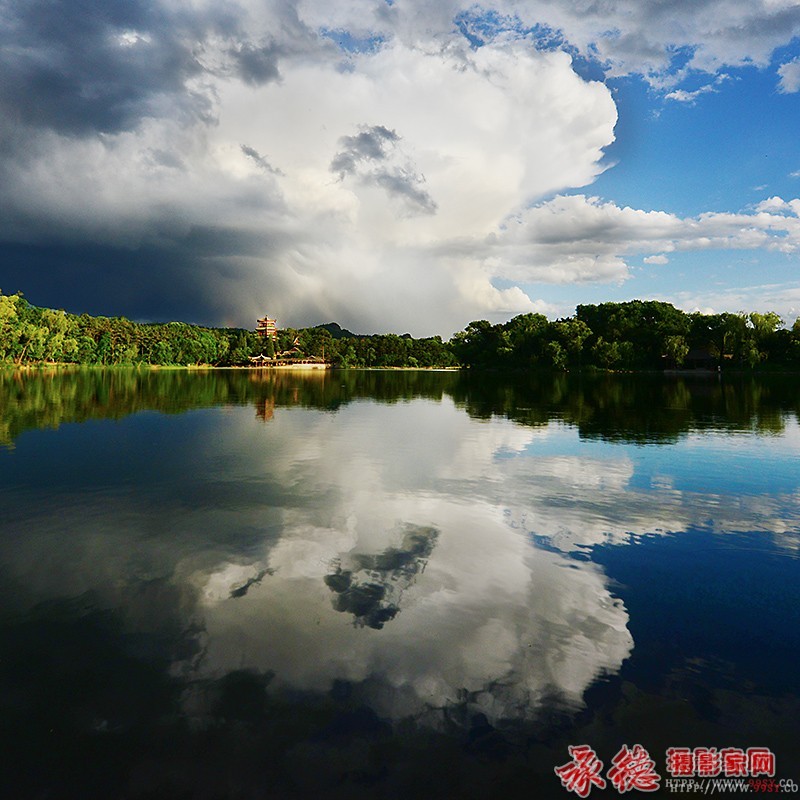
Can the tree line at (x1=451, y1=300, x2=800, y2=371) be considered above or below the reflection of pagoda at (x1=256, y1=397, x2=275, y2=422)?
above

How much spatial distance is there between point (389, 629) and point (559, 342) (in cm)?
16704

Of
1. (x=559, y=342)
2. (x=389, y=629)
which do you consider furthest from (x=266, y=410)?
(x=559, y=342)

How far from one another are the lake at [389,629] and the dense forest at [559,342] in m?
121

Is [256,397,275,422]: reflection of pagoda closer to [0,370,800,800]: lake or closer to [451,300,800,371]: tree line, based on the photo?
[0,370,800,800]: lake

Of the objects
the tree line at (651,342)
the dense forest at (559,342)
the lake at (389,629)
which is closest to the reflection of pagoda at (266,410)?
the lake at (389,629)

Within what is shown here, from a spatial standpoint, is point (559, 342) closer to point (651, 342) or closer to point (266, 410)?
point (651, 342)

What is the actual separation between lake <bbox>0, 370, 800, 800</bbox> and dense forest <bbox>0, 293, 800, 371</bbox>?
397 feet

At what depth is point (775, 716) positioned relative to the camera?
22.5 ft

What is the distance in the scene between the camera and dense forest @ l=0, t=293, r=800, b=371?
124613 millimetres

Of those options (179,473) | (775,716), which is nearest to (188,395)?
(179,473)

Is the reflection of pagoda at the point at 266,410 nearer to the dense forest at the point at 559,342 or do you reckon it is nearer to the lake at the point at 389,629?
the lake at the point at 389,629

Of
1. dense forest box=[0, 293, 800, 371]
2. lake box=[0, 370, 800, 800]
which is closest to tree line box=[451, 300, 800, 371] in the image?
dense forest box=[0, 293, 800, 371]

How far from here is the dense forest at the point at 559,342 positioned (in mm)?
124613

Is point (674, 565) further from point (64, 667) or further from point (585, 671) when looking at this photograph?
point (64, 667)
